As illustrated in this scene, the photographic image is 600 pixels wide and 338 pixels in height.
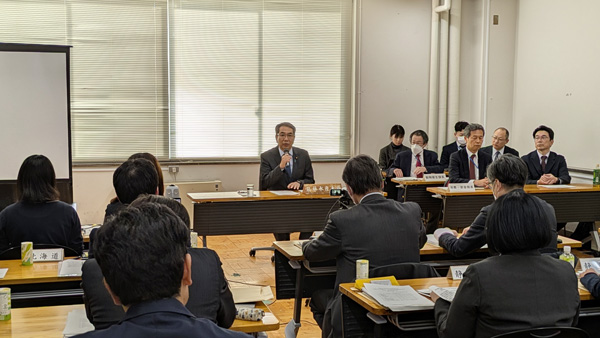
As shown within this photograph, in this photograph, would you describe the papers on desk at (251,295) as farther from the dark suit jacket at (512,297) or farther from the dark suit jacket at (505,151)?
the dark suit jacket at (505,151)

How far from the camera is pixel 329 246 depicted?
3.27 metres

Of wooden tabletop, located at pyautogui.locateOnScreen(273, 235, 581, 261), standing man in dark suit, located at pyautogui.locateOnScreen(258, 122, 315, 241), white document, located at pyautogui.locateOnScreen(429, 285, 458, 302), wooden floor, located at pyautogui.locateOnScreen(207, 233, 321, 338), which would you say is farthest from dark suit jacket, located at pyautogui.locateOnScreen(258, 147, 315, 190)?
white document, located at pyautogui.locateOnScreen(429, 285, 458, 302)

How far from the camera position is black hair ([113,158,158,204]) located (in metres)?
3.19

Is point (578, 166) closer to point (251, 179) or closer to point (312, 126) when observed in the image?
point (312, 126)

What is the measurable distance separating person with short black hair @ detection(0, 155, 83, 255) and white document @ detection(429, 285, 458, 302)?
221 cm

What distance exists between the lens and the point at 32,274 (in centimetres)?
332

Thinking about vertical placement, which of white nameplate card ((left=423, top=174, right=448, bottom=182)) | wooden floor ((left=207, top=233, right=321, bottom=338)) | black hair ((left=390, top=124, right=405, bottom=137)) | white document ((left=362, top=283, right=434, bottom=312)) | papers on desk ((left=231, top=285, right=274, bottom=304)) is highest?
black hair ((left=390, top=124, right=405, bottom=137))

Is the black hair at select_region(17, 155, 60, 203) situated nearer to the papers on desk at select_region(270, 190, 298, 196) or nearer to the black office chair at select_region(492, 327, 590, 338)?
the papers on desk at select_region(270, 190, 298, 196)

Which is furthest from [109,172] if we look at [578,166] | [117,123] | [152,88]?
[578,166]

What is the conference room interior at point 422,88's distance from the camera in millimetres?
8219

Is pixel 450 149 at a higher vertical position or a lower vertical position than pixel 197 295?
higher

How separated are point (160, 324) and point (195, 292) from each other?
3.36 feet

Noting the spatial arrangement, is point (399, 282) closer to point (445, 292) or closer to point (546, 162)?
point (445, 292)

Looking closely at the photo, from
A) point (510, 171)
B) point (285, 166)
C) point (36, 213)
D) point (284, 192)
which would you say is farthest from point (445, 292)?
point (285, 166)
